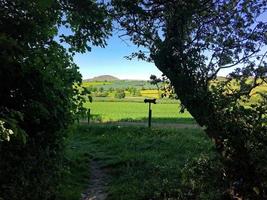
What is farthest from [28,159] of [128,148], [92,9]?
[128,148]

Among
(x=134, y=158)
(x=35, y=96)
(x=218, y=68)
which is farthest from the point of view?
(x=134, y=158)

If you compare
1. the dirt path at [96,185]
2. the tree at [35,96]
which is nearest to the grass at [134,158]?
the dirt path at [96,185]

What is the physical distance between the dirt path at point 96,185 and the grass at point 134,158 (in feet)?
0.51

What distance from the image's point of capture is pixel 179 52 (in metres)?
9.49

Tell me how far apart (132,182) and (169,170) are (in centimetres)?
138

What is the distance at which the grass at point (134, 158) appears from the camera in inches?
392

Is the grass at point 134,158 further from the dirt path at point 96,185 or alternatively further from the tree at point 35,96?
the tree at point 35,96

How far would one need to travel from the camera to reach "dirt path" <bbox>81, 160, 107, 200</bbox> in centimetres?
987

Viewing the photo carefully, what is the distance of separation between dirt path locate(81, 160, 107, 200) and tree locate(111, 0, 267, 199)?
2.72 metres

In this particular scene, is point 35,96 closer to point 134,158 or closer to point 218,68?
point 218,68

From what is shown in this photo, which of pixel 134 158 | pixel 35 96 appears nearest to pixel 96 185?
pixel 134 158

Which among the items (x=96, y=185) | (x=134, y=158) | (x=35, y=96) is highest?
(x=35, y=96)

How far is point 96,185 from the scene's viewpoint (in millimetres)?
11039

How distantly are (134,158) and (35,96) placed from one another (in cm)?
643
